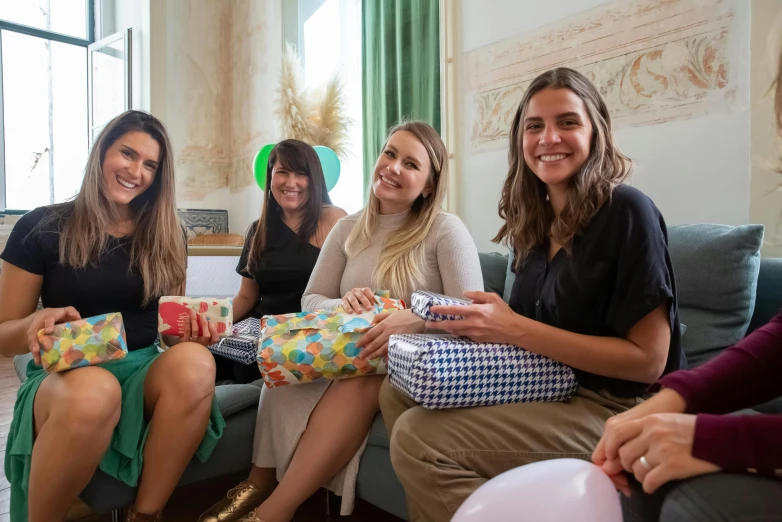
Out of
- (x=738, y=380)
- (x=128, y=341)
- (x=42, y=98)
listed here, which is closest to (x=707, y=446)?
(x=738, y=380)

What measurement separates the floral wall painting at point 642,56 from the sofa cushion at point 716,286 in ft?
2.18

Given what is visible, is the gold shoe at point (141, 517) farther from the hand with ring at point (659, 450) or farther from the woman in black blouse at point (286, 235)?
the hand with ring at point (659, 450)

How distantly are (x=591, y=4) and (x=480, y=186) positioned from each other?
91 cm

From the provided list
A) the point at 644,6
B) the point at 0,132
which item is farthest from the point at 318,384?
the point at 0,132

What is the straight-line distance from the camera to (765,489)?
2.01 ft

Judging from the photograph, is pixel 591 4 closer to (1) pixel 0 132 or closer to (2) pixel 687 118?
(2) pixel 687 118

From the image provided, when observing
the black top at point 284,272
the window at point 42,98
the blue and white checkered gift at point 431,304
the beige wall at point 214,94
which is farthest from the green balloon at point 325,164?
the window at point 42,98

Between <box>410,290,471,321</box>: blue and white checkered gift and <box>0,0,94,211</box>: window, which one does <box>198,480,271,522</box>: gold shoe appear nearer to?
<box>410,290,471,321</box>: blue and white checkered gift

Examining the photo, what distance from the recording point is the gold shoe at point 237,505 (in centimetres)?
149

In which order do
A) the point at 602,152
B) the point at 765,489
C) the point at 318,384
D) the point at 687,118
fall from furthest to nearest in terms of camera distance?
the point at 687,118 → the point at 318,384 → the point at 602,152 → the point at 765,489

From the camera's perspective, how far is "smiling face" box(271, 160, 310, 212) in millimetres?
2207

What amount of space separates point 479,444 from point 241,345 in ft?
3.36

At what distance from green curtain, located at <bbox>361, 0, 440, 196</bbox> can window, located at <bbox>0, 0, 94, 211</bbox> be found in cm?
337

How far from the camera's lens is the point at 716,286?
4.67ft
